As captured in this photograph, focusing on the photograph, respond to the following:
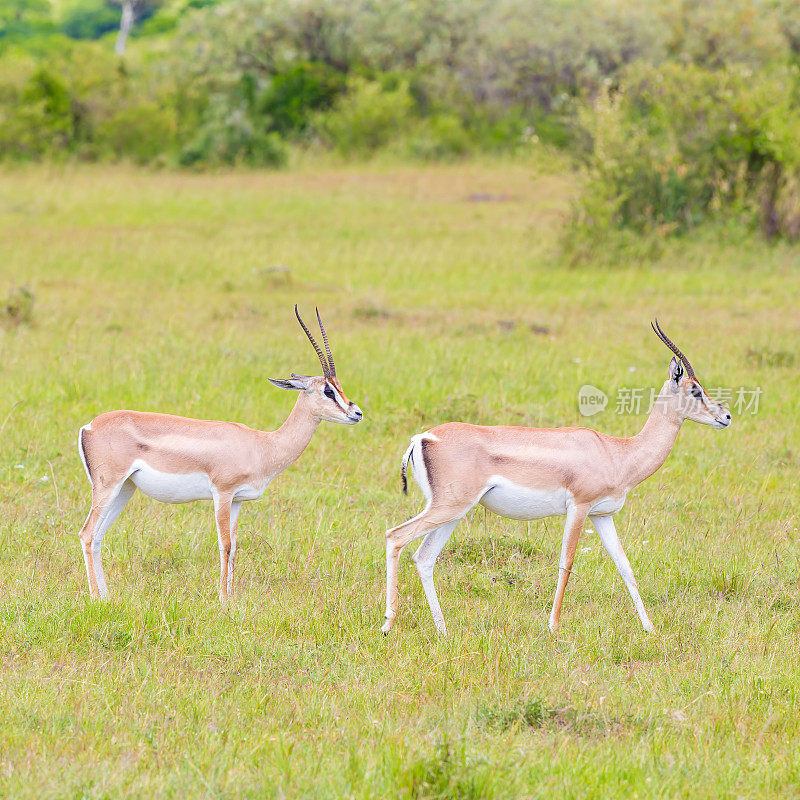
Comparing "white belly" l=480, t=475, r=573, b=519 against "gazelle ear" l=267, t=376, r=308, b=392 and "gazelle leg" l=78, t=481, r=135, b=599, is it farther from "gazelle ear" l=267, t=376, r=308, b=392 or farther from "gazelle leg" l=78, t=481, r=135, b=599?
"gazelle leg" l=78, t=481, r=135, b=599

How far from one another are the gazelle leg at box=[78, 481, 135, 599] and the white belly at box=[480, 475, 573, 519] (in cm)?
152

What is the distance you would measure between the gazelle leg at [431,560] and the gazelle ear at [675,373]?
44.5 inches

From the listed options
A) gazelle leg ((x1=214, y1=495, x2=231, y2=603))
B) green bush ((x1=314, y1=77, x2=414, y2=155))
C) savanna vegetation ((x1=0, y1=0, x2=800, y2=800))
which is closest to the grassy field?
savanna vegetation ((x1=0, y1=0, x2=800, y2=800))

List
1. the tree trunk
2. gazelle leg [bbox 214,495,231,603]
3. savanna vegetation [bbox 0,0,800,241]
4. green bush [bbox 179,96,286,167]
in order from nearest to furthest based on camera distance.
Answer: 1. gazelle leg [bbox 214,495,231,603]
2. savanna vegetation [bbox 0,0,800,241]
3. green bush [bbox 179,96,286,167]
4. the tree trunk

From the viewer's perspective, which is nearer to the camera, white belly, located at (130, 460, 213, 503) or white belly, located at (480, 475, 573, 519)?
white belly, located at (480, 475, 573, 519)

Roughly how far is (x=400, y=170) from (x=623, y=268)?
9366 mm

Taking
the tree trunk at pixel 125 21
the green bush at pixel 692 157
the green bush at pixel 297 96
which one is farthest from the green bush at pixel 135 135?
the tree trunk at pixel 125 21

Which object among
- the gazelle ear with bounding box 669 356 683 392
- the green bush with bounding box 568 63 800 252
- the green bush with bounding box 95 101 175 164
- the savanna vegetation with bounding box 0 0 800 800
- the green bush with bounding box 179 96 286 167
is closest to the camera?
the savanna vegetation with bounding box 0 0 800 800

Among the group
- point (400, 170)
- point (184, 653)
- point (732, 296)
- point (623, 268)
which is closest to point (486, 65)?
point (400, 170)

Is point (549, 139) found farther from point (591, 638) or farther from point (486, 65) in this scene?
point (591, 638)

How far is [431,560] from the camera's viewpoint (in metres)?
4.60

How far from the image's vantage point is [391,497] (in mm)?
6195

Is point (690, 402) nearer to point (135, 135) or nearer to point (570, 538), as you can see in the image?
point (570, 538)

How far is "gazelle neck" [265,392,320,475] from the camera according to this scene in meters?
4.87
